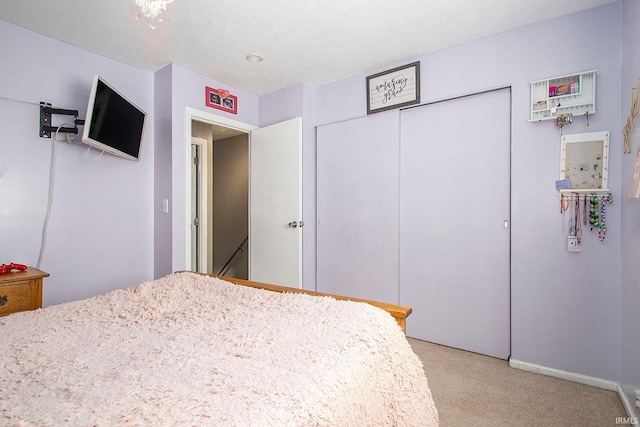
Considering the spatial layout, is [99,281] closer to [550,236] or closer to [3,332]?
[3,332]

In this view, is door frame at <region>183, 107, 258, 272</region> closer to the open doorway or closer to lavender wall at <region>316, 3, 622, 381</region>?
the open doorway

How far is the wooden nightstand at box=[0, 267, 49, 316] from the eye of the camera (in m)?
1.68

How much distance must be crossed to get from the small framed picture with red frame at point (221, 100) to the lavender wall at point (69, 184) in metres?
0.52

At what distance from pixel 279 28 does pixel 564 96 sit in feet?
6.49

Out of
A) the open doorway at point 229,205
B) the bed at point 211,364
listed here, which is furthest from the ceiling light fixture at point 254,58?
the bed at point 211,364

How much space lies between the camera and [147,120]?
2.80 m

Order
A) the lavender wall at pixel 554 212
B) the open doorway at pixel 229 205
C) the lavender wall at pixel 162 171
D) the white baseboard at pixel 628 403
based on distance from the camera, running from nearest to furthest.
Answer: the white baseboard at pixel 628 403 < the lavender wall at pixel 554 212 < the lavender wall at pixel 162 171 < the open doorway at pixel 229 205

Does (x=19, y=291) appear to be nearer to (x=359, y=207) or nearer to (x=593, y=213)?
(x=359, y=207)

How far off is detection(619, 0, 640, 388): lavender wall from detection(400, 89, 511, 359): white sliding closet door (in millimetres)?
600

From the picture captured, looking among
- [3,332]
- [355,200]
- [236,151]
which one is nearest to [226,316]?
[3,332]

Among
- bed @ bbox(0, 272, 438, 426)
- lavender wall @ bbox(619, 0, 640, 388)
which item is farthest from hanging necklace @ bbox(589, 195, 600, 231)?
bed @ bbox(0, 272, 438, 426)

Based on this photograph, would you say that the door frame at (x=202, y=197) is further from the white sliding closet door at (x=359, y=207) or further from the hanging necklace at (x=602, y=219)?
the hanging necklace at (x=602, y=219)

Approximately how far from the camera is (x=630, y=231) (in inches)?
65.7

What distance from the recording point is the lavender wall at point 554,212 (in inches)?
72.6
